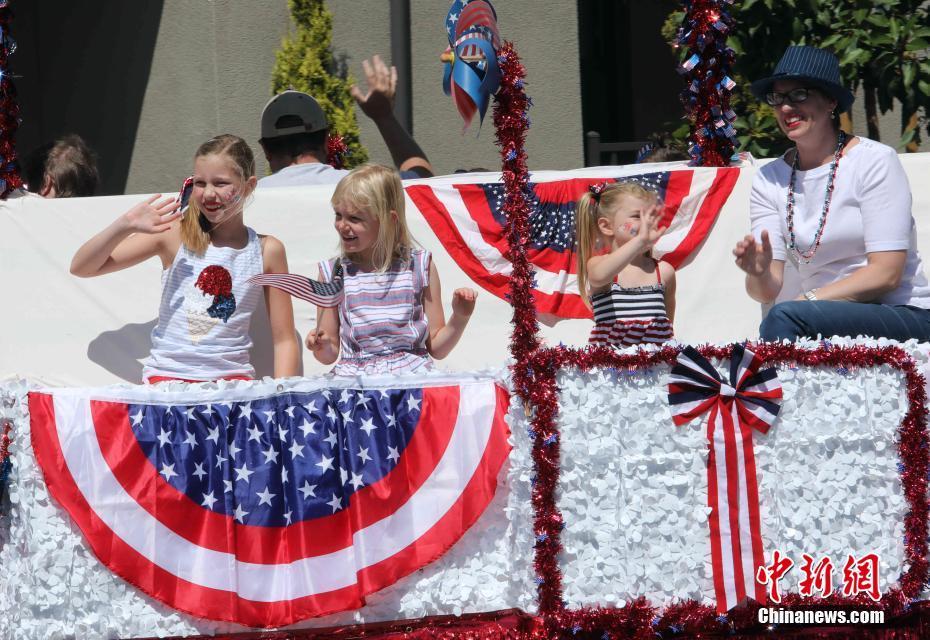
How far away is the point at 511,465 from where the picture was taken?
3342mm

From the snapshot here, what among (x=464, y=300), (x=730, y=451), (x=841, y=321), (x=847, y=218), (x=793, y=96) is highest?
(x=793, y=96)

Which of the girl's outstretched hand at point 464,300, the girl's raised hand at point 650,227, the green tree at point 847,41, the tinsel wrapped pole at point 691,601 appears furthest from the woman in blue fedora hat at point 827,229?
the green tree at point 847,41

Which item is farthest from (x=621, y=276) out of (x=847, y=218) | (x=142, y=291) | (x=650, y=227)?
(x=142, y=291)

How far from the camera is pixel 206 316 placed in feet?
14.1

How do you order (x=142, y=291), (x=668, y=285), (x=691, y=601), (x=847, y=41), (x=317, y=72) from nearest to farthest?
(x=691, y=601), (x=668, y=285), (x=142, y=291), (x=847, y=41), (x=317, y=72)

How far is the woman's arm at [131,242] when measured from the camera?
396 centimetres

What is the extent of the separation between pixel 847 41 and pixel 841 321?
8.22 feet

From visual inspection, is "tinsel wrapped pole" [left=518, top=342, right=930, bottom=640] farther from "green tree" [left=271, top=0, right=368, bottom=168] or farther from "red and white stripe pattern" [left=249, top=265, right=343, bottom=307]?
"green tree" [left=271, top=0, right=368, bottom=168]

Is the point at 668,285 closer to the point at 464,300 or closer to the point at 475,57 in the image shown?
the point at 464,300

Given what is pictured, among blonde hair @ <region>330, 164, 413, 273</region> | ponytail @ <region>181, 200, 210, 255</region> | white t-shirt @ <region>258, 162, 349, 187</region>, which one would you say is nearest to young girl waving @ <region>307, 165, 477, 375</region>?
blonde hair @ <region>330, 164, 413, 273</region>

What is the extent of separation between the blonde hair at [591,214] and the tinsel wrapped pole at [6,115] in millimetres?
2304

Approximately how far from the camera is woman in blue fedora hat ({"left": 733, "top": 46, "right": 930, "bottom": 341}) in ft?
12.6

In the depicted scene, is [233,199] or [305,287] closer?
[305,287]

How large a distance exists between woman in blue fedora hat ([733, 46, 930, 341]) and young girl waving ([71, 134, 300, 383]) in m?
1.73
